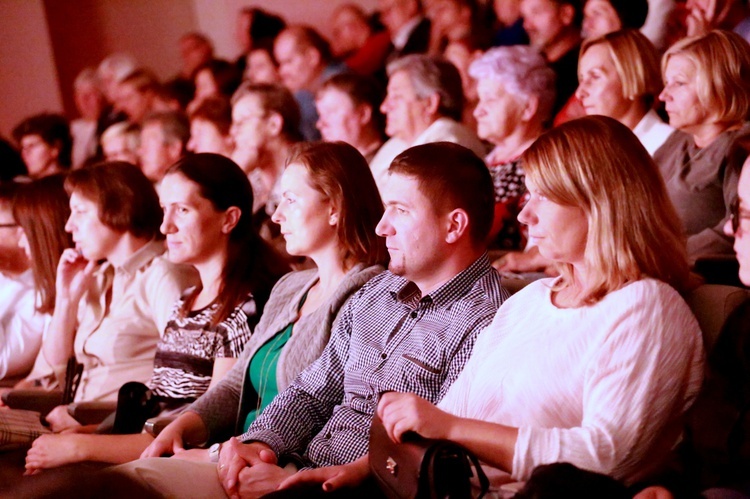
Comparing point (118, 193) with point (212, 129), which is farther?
point (212, 129)

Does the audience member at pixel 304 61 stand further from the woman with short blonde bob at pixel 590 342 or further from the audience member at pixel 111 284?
the woman with short blonde bob at pixel 590 342

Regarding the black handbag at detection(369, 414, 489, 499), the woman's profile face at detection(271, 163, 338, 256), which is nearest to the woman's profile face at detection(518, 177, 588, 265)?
the black handbag at detection(369, 414, 489, 499)

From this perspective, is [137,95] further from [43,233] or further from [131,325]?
[131,325]

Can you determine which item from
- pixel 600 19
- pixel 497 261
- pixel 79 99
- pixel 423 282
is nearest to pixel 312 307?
pixel 423 282

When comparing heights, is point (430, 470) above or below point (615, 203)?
below

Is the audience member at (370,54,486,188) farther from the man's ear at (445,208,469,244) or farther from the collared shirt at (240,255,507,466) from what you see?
the man's ear at (445,208,469,244)

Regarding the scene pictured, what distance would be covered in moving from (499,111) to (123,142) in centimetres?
248

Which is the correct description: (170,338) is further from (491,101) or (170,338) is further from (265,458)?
(491,101)

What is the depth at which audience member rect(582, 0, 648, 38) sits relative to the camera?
4090 mm

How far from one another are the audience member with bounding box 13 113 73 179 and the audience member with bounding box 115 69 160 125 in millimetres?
1062

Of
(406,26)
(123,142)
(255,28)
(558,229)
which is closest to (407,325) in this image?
(558,229)

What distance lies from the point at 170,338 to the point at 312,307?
0.56m

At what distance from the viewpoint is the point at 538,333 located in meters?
1.80

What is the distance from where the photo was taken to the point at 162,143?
488 cm
